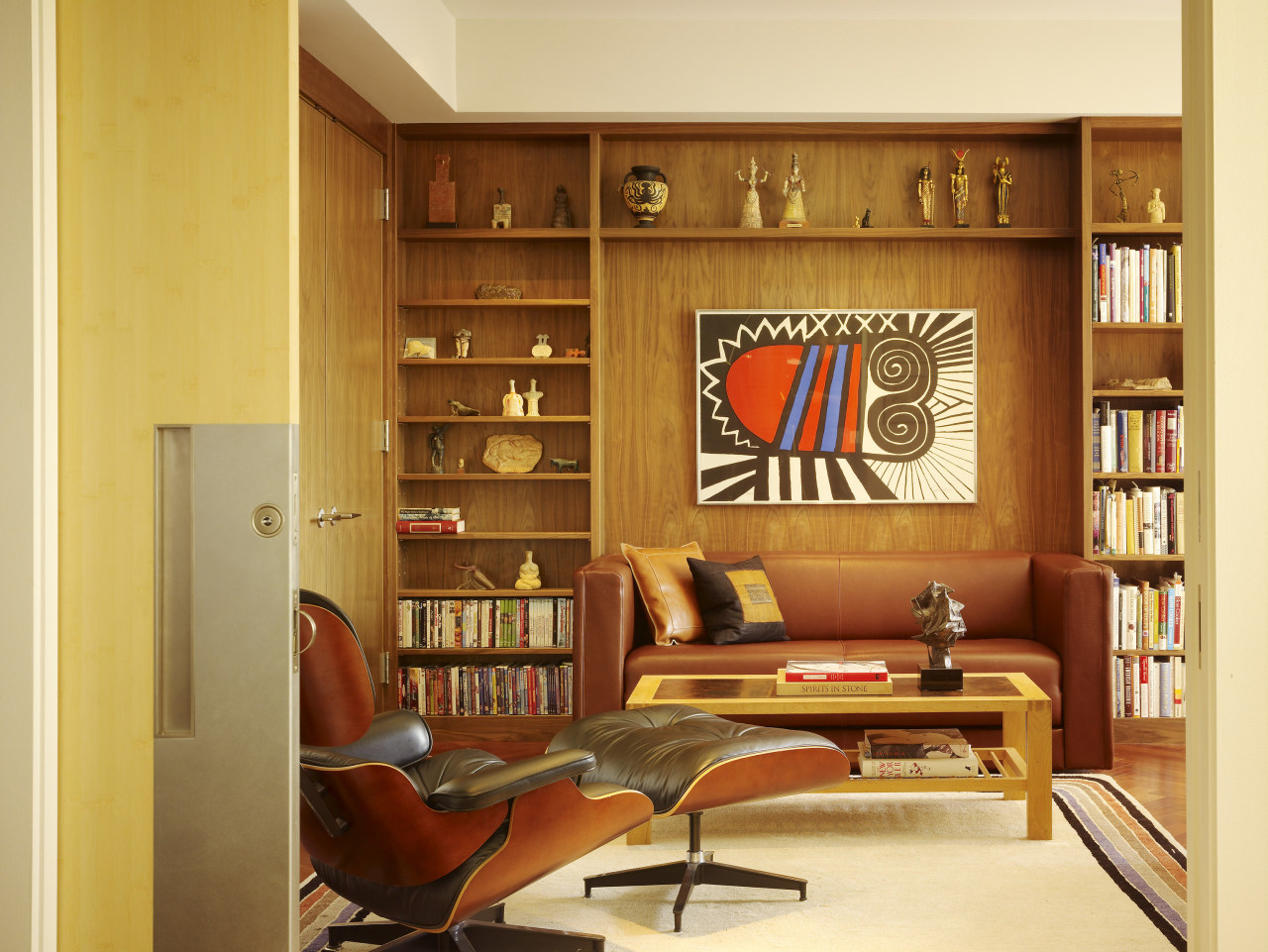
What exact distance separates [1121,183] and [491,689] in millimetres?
3637

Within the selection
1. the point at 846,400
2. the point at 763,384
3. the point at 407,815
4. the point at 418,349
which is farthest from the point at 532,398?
the point at 407,815

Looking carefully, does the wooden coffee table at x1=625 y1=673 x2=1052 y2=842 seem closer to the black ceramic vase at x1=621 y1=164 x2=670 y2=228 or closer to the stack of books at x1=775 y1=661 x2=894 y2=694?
the stack of books at x1=775 y1=661 x2=894 y2=694

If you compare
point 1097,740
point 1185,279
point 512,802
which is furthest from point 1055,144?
point 512,802

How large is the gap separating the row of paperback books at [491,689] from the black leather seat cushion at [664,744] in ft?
5.13

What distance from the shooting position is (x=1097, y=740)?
4020 millimetres

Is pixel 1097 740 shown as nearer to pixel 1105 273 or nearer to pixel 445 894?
pixel 1105 273

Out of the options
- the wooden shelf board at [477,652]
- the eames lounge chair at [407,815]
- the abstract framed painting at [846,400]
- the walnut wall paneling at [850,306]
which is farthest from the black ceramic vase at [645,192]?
the eames lounge chair at [407,815]

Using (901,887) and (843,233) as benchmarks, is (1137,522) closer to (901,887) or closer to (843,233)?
(843,233)

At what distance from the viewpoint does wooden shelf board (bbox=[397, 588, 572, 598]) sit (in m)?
4.76

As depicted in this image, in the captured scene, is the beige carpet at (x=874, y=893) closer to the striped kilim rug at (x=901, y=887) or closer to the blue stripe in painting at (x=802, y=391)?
the striped kilim rug at (x=901, y=887)

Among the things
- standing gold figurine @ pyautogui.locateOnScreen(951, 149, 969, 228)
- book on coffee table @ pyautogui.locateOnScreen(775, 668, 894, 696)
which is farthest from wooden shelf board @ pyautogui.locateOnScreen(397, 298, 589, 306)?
book on coffee table @ pyautogui.locateOnScreen(775, 668, 894, 696)

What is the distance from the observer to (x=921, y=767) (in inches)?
128

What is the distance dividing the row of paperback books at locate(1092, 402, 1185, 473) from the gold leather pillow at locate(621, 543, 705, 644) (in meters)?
1.87

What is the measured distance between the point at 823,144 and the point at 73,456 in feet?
12.6
